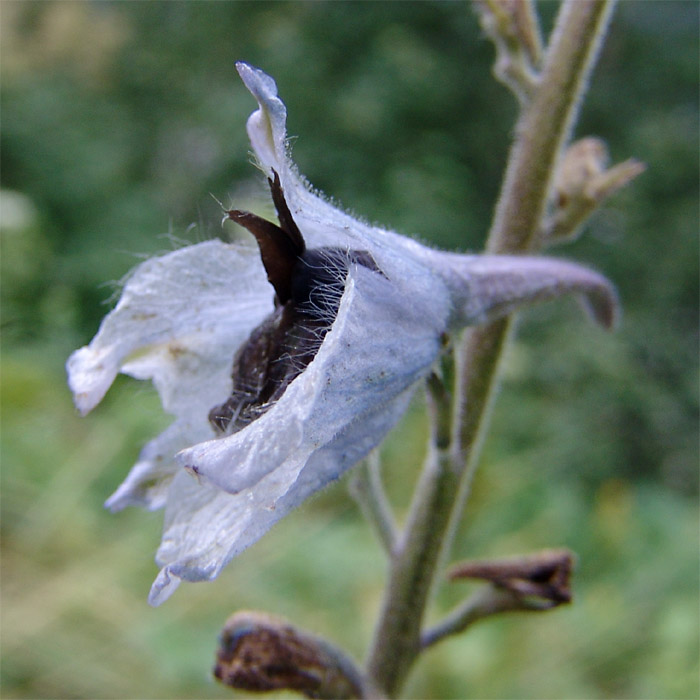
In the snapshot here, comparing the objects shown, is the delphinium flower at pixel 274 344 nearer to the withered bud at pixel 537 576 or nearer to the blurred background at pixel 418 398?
the blurred background at pixel 418 398

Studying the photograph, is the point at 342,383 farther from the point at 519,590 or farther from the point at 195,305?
the point at 519,590

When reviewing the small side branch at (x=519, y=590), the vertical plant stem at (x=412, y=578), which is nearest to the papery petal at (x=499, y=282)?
the vertical plant stem at (x=412, y=578)

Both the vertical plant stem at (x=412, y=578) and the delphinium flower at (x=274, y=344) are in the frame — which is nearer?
the delphinium flower at (x=274, y=344)

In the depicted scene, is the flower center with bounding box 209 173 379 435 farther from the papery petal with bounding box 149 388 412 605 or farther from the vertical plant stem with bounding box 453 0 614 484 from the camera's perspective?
the vertical plant stem with bounding box 453 0 614 484

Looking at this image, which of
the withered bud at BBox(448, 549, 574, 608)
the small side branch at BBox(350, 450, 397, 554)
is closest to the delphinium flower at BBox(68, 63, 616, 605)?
the small side branch at BBox(350, 450, 397, 554)

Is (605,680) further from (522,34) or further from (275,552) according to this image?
(522,34)

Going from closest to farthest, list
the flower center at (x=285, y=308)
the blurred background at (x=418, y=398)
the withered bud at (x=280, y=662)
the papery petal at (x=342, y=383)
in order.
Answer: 1. the papery petal at (x=342, y=383)
2. the flower center at (x=285, y=308)
3. the withered bud at (x=280, y=662)
4. the blurred background at (x=418, y=398)

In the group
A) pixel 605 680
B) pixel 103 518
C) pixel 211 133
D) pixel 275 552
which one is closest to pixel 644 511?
pixel 605 680
